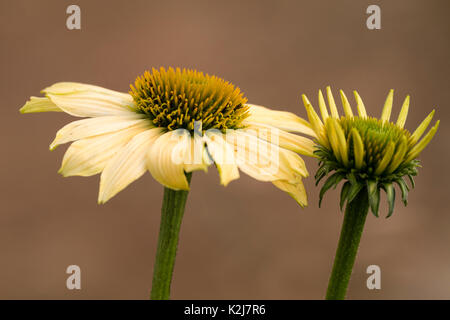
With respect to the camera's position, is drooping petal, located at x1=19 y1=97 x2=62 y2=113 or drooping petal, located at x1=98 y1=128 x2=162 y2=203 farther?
drooping petal, located at x1=19 y1=97 x2=62 y2=113

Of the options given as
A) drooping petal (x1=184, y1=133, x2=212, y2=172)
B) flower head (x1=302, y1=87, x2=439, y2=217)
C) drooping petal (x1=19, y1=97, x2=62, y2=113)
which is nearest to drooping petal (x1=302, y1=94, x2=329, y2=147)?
flower head (x1=302, y1=87, x2=439, y2=217)

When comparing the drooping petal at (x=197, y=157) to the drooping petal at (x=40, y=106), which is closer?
the drooping petal at (x=197, y=157)

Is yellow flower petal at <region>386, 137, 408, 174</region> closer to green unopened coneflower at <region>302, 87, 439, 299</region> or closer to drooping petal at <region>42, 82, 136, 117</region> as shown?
green unopened coneflower at <region>302, 87, 439, 299</region>

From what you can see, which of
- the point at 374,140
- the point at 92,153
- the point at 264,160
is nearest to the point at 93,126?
the point at 92,153

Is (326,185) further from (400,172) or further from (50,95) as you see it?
(50,95)

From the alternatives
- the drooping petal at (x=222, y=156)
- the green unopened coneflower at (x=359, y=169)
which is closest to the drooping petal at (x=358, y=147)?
the green unopened coneflower at (x=359, y=169)

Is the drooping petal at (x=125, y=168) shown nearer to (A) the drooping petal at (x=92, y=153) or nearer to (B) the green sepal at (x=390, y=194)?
Answer: (A) the drooping petal at (x=92, y=153)
